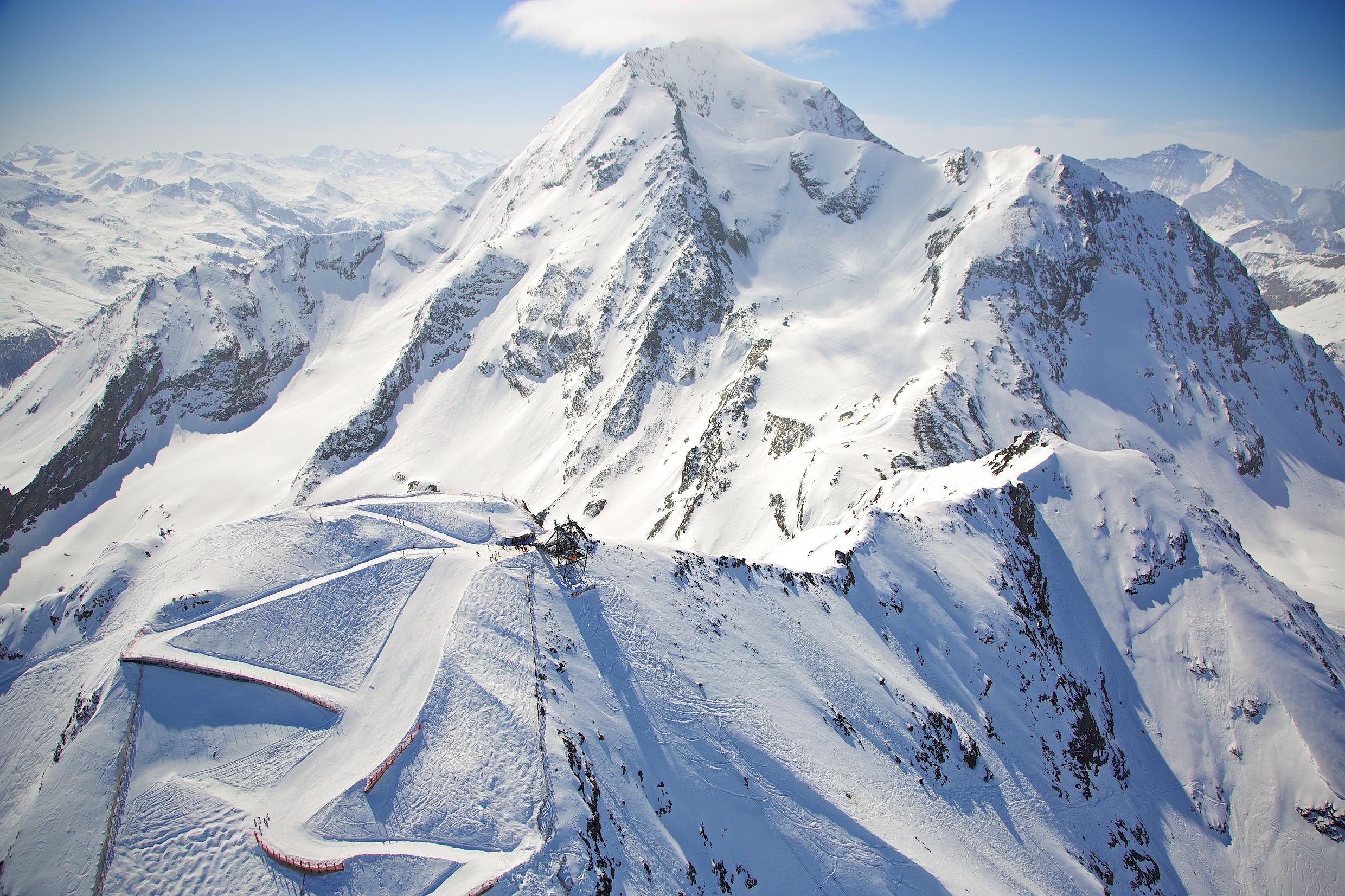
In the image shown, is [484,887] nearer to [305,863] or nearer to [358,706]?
[305,863]

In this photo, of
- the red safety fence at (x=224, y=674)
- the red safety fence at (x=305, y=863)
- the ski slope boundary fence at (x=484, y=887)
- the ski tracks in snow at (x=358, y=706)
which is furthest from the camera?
the red safety fence at (x=224, y=674)

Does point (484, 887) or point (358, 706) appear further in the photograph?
point (358, 706)

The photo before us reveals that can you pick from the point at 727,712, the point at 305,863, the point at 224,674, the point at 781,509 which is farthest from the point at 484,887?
the point at 781,509

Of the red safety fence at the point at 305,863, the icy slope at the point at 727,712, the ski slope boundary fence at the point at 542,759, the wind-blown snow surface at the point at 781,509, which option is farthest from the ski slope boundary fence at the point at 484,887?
the red safety fence at the point at 305,863

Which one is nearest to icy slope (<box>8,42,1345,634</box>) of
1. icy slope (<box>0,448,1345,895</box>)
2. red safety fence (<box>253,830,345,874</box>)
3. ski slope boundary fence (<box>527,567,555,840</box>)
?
icy slope (<box>0,448,1345,895</box>)

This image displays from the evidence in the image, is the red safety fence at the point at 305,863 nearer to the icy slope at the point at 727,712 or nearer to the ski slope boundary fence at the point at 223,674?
the icy slope at the point at 727,712

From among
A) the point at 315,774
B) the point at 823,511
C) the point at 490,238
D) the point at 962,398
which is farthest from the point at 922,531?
the point at 490,238
